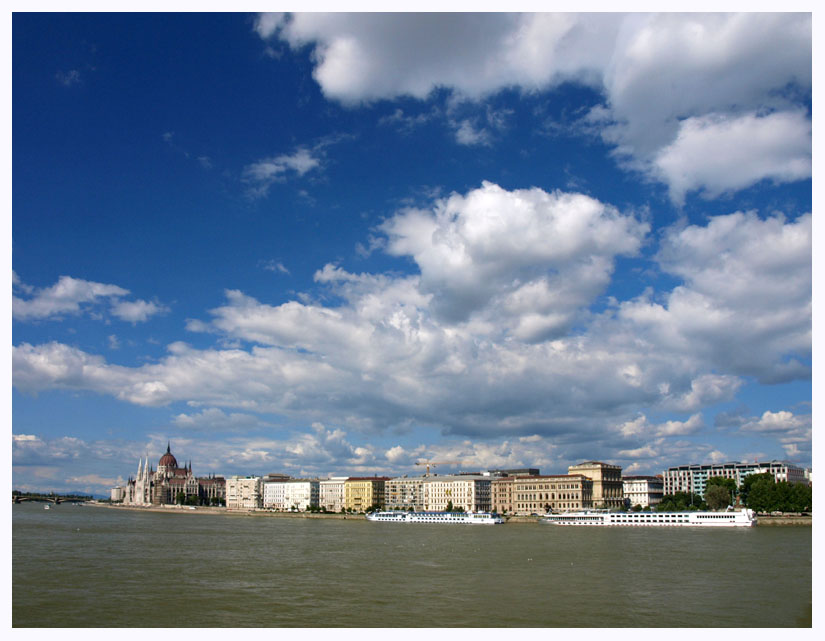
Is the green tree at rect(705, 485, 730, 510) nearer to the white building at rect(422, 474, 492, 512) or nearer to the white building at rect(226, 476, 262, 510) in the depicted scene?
the white building at rect(422, 474, 492, 512)

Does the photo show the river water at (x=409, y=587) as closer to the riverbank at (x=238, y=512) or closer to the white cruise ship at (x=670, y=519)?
the white cruise ship at (x=670, y=519)

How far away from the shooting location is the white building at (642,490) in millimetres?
137750

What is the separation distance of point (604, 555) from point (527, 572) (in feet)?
32.3

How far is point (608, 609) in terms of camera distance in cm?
2064

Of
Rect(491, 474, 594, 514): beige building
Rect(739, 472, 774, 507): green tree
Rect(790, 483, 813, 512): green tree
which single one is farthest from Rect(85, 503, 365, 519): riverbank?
Rect(790, 483, 813, 512): green tree

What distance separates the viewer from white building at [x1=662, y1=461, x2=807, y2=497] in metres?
140

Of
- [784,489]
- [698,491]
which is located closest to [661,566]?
[784,489]

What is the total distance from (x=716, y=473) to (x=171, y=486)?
128953 millimetres

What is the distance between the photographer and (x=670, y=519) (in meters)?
74.4

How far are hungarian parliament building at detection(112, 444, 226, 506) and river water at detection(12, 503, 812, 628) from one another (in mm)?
150661

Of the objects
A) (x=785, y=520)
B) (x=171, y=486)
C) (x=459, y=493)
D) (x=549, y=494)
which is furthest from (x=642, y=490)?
(x=171, y=486)

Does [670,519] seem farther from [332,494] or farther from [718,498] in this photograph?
[332,494]

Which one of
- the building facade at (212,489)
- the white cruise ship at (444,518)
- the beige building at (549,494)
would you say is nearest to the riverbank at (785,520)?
the white cruise ship at (444,518)

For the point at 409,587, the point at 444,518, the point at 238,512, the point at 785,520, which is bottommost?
the point at 238,512
